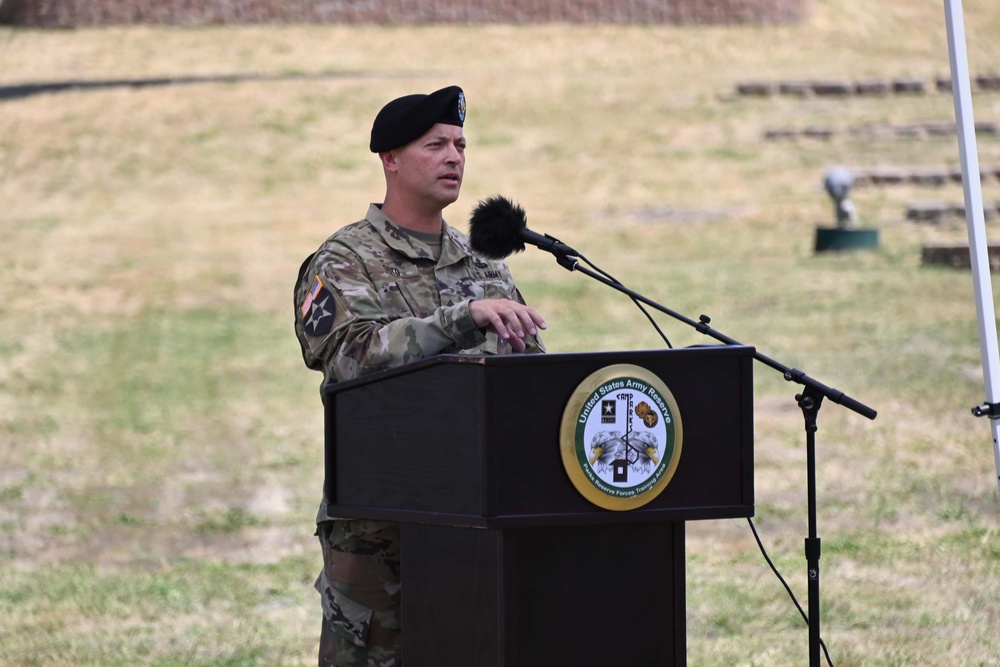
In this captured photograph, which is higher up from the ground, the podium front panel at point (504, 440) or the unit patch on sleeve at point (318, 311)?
the unit patch on sleeve at point (318, 311)

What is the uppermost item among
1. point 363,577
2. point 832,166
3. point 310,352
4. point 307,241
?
point 832,166

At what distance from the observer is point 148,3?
34125 mm

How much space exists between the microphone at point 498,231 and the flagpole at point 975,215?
46.8 inches

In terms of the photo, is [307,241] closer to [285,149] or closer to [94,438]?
[285,149]

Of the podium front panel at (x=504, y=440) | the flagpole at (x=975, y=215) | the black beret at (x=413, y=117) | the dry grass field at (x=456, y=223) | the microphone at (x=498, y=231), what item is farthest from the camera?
the dry grass field at (x=456, y=223)

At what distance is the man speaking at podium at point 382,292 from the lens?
3342mm

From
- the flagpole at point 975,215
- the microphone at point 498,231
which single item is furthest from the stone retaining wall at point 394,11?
the microphone at point 498,231

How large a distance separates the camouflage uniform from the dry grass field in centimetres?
238

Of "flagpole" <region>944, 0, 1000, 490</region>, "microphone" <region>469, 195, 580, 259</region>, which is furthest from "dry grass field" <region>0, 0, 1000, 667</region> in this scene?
"microphone" <region>469, 195, 580, 259</region>

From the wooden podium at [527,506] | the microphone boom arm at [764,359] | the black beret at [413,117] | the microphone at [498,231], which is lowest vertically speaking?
the wooden podium at [527,506]

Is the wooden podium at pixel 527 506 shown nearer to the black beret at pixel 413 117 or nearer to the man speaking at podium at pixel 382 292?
the man speaking at podium at pixel 382 292

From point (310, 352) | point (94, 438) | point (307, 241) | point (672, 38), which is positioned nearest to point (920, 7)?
point (672, 38)

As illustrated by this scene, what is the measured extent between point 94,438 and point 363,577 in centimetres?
712

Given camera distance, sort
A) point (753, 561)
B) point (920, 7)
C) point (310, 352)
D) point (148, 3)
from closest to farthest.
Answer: point (310, 352), point (753, 561), point (148, 3), point (920, 7)
